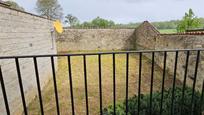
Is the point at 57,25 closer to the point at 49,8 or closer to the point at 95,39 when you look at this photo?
the point at 95,39

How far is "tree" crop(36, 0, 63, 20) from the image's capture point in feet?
78.5

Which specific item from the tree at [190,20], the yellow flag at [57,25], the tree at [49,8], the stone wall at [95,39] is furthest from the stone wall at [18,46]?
the tree at [49,8]

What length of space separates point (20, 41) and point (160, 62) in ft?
18.8

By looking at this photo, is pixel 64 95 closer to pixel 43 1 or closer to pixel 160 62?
pixel 160 62

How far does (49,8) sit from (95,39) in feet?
47.8

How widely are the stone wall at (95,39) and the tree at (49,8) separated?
12.9 metres

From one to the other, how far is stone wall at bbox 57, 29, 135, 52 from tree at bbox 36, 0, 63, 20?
1294 cm

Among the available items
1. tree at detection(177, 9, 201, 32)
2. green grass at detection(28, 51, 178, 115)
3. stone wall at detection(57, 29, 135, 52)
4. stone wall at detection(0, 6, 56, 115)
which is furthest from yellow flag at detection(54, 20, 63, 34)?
tree at detection(177, 9, 201, 32)

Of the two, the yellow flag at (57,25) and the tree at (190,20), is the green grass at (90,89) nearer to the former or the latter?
the yellow flag at (57,25)

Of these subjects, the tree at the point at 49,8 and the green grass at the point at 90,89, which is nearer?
the green grass at the point at 90,89

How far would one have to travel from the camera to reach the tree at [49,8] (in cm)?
2392

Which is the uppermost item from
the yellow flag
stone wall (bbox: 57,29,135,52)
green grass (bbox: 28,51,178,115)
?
the yellow flag

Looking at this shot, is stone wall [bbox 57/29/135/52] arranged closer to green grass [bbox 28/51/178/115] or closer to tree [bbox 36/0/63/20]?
green grass [bbox 28/51/178/115]

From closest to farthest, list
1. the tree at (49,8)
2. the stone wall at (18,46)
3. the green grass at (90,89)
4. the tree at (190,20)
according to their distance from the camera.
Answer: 1. the stone wall at (18,46)
2. the green grass at (90,89)
3. the tree at (190,20)
4. the tree at (49,8)
